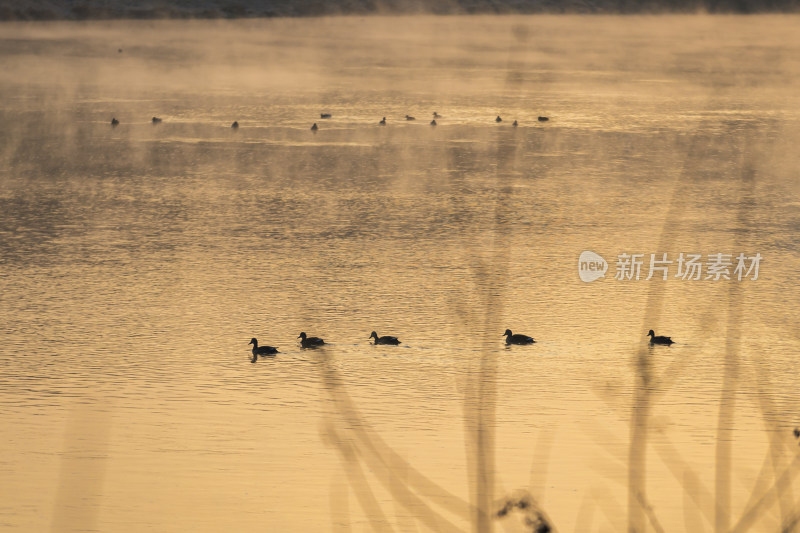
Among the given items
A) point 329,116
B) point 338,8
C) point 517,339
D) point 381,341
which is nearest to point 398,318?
point 381,341

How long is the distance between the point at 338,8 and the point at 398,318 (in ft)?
346

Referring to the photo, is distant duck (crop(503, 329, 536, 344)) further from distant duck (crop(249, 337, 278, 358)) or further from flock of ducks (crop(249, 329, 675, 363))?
distant duck (crop(249, 337, 278, 358))

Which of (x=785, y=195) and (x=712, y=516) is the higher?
(x=785, y=195)

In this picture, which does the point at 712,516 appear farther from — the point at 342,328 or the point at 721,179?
the point at 721,179

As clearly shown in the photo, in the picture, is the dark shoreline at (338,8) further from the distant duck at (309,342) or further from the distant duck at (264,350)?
the distant duck at (264,350)

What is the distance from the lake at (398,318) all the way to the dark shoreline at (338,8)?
5750 cm

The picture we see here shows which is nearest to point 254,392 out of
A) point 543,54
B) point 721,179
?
point 721,179

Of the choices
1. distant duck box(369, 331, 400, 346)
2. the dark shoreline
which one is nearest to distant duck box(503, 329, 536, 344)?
distant duck box(369, 331, 400, 346)

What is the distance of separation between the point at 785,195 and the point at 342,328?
704 inches

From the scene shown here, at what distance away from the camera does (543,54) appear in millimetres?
91875

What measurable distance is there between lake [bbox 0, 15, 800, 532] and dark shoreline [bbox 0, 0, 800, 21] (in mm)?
57501

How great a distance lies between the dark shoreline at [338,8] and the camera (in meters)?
113

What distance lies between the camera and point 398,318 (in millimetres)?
22031

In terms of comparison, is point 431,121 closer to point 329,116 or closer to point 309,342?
point 329,116
